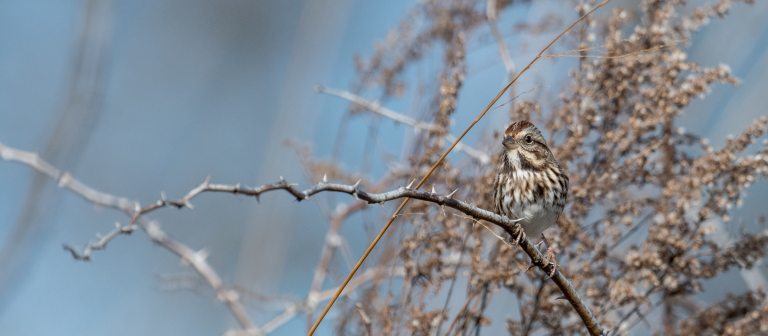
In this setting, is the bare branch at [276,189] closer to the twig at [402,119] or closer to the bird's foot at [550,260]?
the bird's foot at [550,260]

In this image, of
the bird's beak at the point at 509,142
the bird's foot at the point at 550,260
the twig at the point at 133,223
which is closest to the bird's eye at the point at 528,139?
the bird's beak at the point at 509,142

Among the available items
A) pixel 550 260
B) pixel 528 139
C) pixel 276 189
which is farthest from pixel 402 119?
pixel 276 189

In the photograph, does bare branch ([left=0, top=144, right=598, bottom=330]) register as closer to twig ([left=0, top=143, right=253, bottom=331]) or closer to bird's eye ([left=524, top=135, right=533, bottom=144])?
twig ([left=0, top=143, right=253, bottom=331])

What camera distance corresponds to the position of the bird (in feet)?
9.27

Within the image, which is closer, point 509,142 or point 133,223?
point 133,223

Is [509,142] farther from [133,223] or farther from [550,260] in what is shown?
[133,223]

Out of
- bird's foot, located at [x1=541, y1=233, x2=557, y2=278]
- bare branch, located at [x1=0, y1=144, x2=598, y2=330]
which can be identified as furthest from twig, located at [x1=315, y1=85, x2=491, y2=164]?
bare branch, located at [x1=0, y1=144, x2=598, y2=330]

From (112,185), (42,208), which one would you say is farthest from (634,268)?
(112,185)

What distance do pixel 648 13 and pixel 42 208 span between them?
1.84 m

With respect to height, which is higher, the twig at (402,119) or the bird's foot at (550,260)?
the twig at (402,119)

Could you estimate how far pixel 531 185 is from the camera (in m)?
2.93

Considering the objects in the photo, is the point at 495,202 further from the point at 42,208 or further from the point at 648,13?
the point at 42,208

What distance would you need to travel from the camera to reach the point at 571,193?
2791 millimetres

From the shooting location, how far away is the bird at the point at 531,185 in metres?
2.82
